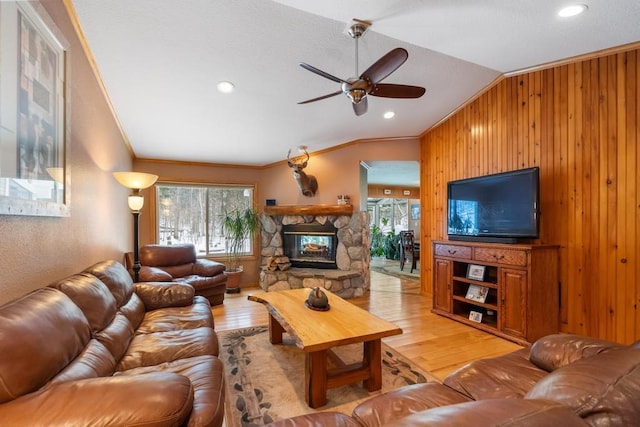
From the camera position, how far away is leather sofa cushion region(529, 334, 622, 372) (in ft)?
4.65

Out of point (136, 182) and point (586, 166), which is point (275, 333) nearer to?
point (136, 182)

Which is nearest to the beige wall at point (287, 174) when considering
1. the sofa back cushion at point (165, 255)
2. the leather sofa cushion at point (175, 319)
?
the sofa back cushion at point (165, 255)

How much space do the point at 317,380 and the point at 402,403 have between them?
0.82m

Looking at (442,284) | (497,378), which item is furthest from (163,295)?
(442,284)

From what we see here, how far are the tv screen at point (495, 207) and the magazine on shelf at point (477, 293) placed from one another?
593 mm

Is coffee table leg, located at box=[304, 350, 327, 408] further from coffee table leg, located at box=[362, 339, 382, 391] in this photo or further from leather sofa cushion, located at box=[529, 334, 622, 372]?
leather sofa cushion, located at box=[529, 334, 622, 372]

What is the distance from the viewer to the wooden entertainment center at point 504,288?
2.83 meters

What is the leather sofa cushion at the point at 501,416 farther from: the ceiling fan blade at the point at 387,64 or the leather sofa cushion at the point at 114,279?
the leather sofa cushion at the point at 114,279

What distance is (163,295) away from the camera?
8.75 ft

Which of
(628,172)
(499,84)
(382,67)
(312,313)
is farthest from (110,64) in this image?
(628,172)

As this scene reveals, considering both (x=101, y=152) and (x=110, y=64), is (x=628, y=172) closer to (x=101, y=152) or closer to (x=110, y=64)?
(x=110, y=64)

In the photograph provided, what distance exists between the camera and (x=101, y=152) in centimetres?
292

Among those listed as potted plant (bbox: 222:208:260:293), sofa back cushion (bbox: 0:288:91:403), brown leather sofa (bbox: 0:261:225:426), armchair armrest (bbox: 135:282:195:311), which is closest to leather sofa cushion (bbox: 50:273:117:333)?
brown leather sofa (bbox: 0:261:225:426)

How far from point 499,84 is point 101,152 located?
4678mm
